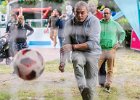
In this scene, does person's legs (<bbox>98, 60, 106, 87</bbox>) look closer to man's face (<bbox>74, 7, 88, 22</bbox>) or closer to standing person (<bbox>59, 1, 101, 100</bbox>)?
→ standing person (<bbox>59, 1, 101, 100</bbox>)

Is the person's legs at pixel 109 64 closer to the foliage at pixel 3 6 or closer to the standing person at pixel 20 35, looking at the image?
the standing person at pixel 20 35

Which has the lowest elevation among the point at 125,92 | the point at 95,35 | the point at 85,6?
the point at 125,92

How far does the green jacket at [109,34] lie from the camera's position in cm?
429

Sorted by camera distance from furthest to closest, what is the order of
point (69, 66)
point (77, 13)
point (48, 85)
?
point (69, 66) → point (48, 85) → point (77, 13)

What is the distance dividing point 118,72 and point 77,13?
2522mm

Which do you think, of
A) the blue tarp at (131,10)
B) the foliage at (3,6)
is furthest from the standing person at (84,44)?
the foliage at (3,6)

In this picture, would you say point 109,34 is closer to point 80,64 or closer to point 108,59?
point 108,59

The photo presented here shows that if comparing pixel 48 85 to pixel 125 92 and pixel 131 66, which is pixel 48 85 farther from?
pixel 131 66

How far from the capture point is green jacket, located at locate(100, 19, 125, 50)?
4.29 metres

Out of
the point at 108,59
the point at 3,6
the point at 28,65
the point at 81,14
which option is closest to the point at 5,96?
the point at 28,65

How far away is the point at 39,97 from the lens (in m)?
4.10

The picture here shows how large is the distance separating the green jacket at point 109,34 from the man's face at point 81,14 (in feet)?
3.35

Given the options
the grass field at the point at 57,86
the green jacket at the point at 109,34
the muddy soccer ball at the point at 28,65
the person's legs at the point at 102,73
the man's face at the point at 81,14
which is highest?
the man's face at the point at 81,14

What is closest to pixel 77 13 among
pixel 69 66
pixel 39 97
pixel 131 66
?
pixel 39 97
